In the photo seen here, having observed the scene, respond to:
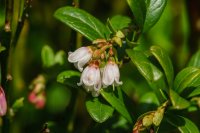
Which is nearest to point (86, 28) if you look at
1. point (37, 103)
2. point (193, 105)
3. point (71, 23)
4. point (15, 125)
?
point (71, 23)

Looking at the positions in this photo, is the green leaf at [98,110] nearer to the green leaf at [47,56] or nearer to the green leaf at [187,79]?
the green leaf at [187,79]

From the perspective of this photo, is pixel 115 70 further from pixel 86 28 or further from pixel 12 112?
pixel 12 112

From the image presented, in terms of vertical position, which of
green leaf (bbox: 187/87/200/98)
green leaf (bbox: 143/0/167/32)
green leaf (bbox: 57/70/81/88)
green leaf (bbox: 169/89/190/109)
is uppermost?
green leaf (bbox: 143/0/167/32)

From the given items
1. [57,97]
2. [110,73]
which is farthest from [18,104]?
[57,97]

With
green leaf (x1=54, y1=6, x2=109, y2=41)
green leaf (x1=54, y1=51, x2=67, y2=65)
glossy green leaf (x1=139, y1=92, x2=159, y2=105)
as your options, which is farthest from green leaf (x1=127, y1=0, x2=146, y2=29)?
green leaf (x1=54, y1=51, x2=67, y2=65)

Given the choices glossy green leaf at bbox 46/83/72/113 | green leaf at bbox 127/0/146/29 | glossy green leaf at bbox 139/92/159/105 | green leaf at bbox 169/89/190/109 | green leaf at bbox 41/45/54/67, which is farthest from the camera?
glossy green leaf at bbox 46/83/72/113

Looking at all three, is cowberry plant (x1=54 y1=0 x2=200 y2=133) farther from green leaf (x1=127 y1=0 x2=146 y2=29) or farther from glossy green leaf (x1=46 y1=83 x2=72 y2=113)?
glossy green leaf (x1=46 y1=83 x2=72 y2=113)

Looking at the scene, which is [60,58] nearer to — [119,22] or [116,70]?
[119,22]

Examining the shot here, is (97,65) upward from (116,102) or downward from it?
upward

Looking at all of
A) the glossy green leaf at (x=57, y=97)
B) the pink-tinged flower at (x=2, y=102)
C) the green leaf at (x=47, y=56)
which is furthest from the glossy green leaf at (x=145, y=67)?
the glossy green leaf at (x=57, y=97)
